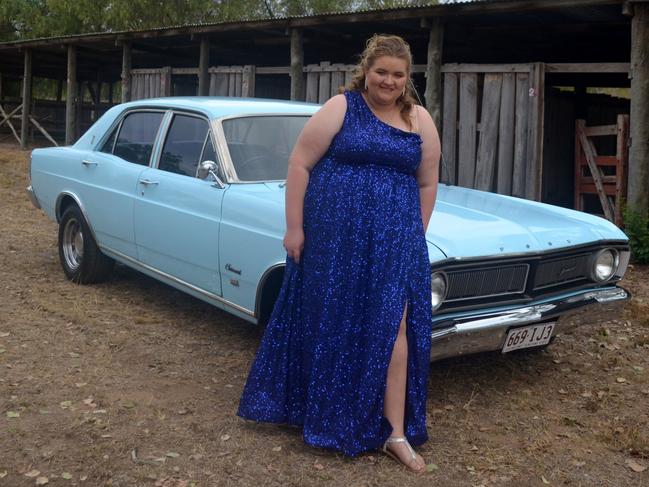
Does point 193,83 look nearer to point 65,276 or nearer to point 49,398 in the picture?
point 65,276

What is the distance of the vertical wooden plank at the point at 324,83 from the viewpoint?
36.8 ft

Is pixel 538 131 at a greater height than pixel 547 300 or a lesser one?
greater

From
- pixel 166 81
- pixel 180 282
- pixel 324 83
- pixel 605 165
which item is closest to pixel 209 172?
pixel 180 282

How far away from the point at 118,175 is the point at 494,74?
5038 millimetres

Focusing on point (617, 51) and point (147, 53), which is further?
point (147, 53)

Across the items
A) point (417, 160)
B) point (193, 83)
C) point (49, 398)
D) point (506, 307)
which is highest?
point (193, 83)

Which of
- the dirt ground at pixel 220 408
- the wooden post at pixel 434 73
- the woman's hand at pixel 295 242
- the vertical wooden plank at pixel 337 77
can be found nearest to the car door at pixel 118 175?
the dirt ground at pixel 220 408

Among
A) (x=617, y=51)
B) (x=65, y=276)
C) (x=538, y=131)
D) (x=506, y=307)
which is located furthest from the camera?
(x=617, y=51)

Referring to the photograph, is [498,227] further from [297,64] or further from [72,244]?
[297,64]

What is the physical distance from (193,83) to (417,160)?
13866mm

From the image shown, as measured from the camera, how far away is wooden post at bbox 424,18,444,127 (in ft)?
31.4

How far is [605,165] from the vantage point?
9.16m

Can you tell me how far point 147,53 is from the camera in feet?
53.0

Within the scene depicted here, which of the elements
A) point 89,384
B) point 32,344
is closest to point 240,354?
point 89,384
